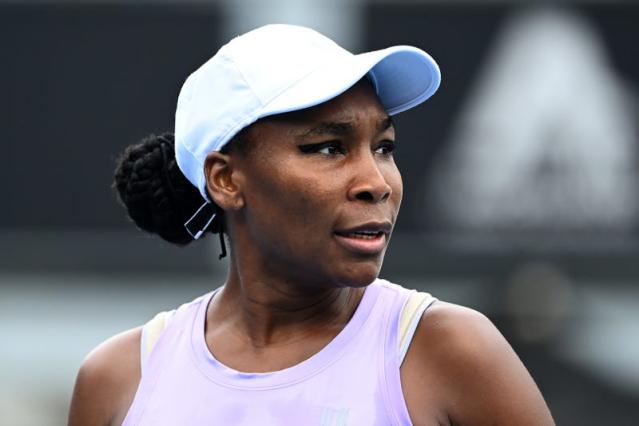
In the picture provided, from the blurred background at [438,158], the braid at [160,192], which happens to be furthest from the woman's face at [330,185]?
the blurred background at [438,158]

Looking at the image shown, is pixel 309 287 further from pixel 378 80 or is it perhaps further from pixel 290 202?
pixel 378 80

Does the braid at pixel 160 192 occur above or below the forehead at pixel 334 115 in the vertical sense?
below

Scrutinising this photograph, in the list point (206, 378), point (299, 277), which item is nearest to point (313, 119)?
point (299, 277)

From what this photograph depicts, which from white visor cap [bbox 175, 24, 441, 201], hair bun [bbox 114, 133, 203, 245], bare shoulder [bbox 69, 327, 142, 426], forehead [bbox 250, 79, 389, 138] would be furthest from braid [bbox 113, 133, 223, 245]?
forehead [bbox 250, 79, 389, 138]

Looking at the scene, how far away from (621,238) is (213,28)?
3.13m

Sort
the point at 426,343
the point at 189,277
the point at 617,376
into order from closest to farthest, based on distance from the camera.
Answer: the point at 426,343 < the point at 617,376 < the point at 189,277

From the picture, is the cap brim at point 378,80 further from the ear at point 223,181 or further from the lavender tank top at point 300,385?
the lavender tank top at point 300,385

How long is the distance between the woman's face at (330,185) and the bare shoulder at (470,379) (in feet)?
0.68

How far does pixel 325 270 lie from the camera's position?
120 inches

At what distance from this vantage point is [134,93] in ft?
30.8

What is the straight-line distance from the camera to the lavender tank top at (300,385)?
2.95 metres

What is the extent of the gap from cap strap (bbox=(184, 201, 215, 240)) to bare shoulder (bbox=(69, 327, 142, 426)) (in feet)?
0.89

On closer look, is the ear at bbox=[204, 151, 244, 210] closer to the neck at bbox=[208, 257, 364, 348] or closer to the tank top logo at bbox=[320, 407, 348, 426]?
the neck at bbox=[208, 257, 364, 348]

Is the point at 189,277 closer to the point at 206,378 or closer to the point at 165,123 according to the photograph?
the point at 165,123
